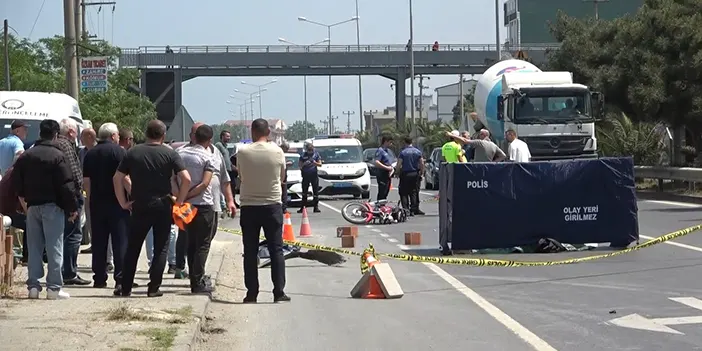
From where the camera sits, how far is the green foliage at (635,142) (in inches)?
1436

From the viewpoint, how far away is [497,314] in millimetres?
11031

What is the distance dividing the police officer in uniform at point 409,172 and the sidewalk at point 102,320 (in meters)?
12.2

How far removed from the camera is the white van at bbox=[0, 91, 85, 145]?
22.8 m

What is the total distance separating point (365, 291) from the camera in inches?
491

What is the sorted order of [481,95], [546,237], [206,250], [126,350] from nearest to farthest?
[126,350] → [206,250] → [546,237] → [481,95]

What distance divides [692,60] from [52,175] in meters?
27.8

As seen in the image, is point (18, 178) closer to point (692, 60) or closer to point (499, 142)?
point (499, 142)

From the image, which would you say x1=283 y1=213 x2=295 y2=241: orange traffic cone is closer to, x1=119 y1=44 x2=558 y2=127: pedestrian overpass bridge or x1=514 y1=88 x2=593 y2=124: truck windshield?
x1=514 y1=88 x2=593 y2=124: truck windshield

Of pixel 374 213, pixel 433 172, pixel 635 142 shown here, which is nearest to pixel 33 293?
pixel 374 213

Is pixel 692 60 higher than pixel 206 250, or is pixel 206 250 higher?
pixel 692 60

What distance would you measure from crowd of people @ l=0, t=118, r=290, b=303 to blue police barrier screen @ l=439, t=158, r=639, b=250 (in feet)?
14.8

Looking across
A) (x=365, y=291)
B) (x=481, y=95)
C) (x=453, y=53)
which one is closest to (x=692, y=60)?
(x=481, y=95)

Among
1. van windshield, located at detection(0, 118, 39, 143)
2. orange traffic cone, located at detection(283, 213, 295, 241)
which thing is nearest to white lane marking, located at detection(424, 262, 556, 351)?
orange traffic cone, located at detection(283, 213, 295, 241)

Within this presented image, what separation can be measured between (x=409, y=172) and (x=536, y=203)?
8.15 meters
